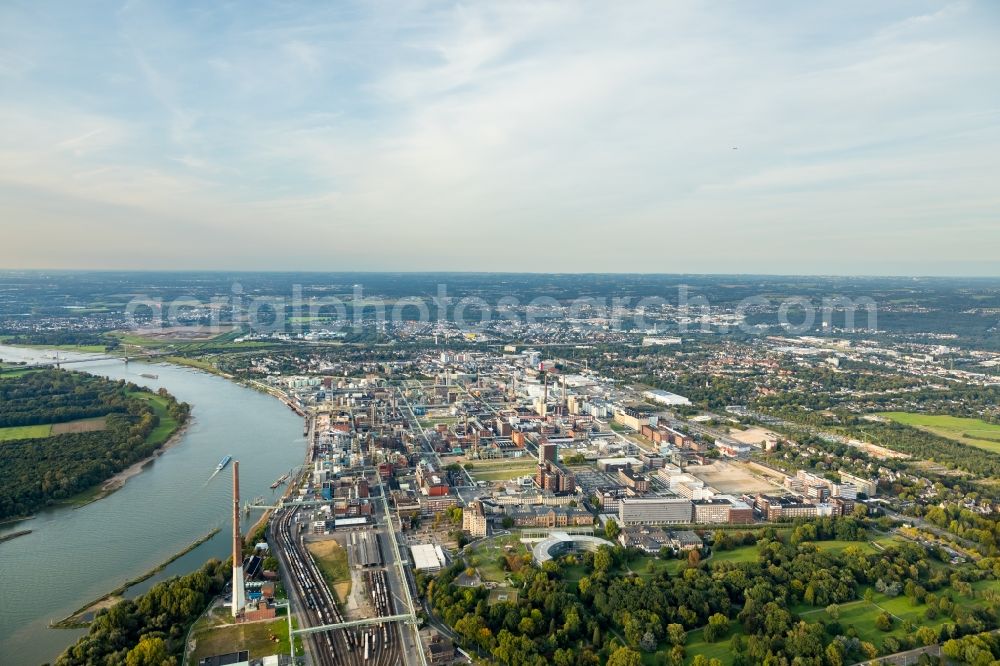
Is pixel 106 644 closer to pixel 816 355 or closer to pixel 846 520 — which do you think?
pixel 846 520

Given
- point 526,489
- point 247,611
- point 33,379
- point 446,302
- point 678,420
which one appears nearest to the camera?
point 247,611

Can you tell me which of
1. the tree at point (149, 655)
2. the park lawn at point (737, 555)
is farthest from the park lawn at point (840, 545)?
the tree at point (149, 655)

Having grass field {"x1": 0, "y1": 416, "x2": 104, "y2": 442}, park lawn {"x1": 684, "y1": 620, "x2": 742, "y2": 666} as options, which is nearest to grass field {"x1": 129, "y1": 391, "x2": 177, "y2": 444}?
grass field {"x1": 0, "y1": 416, "x2": 104, "y2": 442}

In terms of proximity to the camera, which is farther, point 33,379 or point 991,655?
point 33,379

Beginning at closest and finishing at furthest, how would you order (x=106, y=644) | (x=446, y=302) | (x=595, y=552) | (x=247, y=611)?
1. (x=106, y=644)
2. (x=247, y=611)
3. (x=595, y=552)
4. (x=446, y=302)

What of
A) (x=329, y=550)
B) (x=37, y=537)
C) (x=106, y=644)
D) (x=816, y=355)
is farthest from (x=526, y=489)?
(x=816, y=355)

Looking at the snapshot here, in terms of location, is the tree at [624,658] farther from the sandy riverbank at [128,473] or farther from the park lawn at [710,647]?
the sandy riverbank at [128,473]
